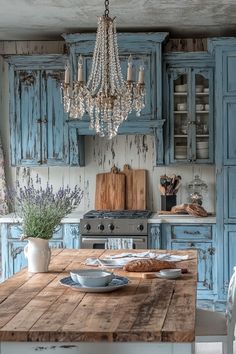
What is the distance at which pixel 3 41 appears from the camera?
7.00 metres

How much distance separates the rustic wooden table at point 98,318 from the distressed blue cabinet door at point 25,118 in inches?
125

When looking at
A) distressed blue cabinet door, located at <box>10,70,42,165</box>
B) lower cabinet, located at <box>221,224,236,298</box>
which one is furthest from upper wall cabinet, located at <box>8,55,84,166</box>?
lower cabinet, located at <box>221,224,236,298</box>

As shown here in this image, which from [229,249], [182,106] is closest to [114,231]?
[229,249]

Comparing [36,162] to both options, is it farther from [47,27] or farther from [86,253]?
[86,253]

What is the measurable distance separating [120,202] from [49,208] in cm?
298

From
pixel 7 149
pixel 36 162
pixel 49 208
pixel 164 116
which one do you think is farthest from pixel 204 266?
pixel 49 208

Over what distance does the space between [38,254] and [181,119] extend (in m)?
3.09

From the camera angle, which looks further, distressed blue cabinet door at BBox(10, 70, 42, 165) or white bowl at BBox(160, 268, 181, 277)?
distressed blue cabinet door at BBox(10, 70, 42, 165)

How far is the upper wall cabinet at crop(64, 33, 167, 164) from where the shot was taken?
636cm

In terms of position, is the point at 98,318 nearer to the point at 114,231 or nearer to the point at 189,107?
the point at 114,231

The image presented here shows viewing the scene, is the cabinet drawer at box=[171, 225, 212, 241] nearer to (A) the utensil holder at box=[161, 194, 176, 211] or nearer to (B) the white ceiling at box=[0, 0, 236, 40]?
(A) the utensil holder at box=[161, 194, 176, 211]

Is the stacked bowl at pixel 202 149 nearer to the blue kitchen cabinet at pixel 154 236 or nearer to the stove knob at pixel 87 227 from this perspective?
the blue kitchen cabinet at pixel 154 236

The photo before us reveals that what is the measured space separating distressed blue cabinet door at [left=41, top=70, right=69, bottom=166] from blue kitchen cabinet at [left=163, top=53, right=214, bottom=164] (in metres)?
0.98

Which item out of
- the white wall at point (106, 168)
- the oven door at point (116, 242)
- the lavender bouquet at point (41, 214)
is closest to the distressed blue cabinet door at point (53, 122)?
the white wall at point (106, 168)
